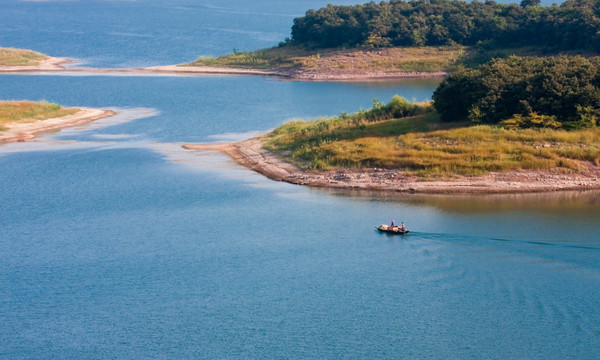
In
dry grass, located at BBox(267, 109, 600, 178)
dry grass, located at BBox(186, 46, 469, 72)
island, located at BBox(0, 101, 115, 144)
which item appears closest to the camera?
dry grass, located at BBox(267, 109, 600, 178)

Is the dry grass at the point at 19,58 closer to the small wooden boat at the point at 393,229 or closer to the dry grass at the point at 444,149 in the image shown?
the dry grass at the point at 444,149

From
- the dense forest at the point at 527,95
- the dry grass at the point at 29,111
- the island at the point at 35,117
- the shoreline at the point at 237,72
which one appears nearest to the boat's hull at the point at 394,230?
the dense forest at the point at 527,95

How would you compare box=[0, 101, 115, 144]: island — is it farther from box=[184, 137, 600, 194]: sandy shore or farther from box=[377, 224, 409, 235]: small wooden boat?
box=[377, 224, 409, 235]: small wooden boat

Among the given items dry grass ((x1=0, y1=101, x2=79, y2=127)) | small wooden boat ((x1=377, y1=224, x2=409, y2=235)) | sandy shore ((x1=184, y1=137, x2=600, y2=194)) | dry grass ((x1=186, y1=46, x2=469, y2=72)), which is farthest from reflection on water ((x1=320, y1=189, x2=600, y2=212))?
dry grass ((x1=186, y1=46, x2=469, y2=72))

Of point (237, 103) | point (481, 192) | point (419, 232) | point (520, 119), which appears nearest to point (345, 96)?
point (237, 103)

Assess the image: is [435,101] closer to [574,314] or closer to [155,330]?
[574,314]

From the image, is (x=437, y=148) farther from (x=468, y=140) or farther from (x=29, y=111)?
(x=29, y=111)

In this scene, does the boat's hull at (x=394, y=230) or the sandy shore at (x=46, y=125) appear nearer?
the boat's hull at (x=394, y=230)
